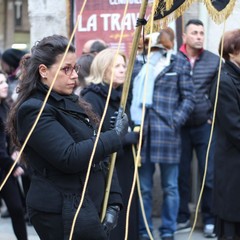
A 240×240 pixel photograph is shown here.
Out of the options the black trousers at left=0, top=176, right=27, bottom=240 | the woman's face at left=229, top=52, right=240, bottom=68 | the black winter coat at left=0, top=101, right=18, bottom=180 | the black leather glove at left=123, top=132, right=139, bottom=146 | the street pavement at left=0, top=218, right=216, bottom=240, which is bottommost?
the street pavement at left=0, top=218, right=216, bottom=240

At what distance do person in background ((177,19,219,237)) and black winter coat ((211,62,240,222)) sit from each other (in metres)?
1.31

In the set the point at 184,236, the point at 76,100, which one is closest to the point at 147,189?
the point at 184,236

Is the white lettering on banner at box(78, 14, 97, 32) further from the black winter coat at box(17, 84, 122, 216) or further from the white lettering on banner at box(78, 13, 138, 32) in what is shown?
the black winter coat at box(17, 84, 122, 216)

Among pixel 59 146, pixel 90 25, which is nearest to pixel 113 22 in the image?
pixel 90 25

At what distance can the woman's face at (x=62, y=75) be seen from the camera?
3.47m

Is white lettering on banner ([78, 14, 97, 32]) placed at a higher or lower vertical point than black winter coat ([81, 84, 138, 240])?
higher

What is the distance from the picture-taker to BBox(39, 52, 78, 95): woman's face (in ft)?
11.4

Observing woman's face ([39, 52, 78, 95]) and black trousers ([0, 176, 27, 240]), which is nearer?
woman's face ([39, 52, 78, 95])

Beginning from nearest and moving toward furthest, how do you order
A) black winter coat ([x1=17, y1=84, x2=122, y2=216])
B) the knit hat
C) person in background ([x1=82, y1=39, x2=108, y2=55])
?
black winter coat ([x1=17, y1=84, x2=122, y2=216]) < person in background ([x1=82, y1=39, x2=108, y2=55]) < the knit hat

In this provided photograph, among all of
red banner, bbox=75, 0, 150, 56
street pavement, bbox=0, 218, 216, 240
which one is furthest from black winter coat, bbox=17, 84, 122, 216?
red banner, bbox=75, 0, 150, 56

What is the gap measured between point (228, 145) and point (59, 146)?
1875mm

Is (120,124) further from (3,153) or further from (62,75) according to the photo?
(3,153)

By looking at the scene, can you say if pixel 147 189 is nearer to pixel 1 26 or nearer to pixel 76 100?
pixel 76 100

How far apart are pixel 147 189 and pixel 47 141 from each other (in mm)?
3032
